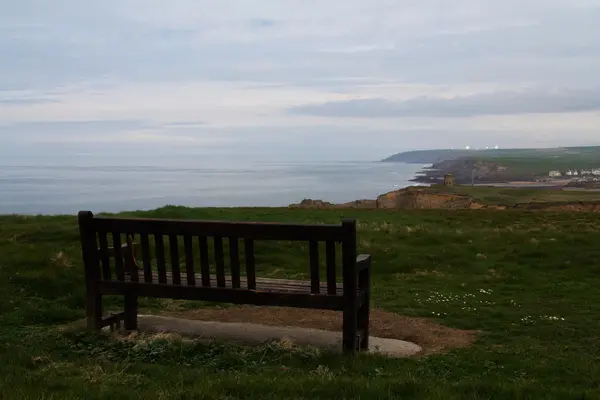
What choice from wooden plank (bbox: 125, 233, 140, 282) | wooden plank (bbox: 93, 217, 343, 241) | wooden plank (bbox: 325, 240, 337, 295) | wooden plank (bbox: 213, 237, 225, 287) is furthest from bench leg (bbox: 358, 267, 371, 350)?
wooden plank (bbox: 125, 233, 140, 282)

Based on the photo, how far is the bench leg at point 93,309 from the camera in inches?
277

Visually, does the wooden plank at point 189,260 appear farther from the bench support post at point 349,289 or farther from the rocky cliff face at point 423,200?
the rocky cliff face at point 423,200

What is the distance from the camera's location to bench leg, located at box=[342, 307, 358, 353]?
6.12 metres

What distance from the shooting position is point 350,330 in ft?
20.2

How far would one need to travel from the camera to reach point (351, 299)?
6.12 meters

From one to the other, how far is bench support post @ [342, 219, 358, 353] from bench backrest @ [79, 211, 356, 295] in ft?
0.03

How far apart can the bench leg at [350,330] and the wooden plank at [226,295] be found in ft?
0.38

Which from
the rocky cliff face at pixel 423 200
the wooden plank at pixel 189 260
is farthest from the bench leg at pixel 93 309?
the rocky cliff face at pixel 423 200

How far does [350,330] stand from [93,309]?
3.11 m

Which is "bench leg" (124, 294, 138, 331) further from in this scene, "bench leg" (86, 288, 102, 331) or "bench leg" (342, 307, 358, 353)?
"bench leg" (342, 307, 358, 353)

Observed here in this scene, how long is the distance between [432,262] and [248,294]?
804cm

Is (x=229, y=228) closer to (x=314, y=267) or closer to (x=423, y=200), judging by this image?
(x=314, y=267)

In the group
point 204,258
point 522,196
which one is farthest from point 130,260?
point 522,196

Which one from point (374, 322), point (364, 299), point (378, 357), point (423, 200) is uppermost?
point (364, 299)
